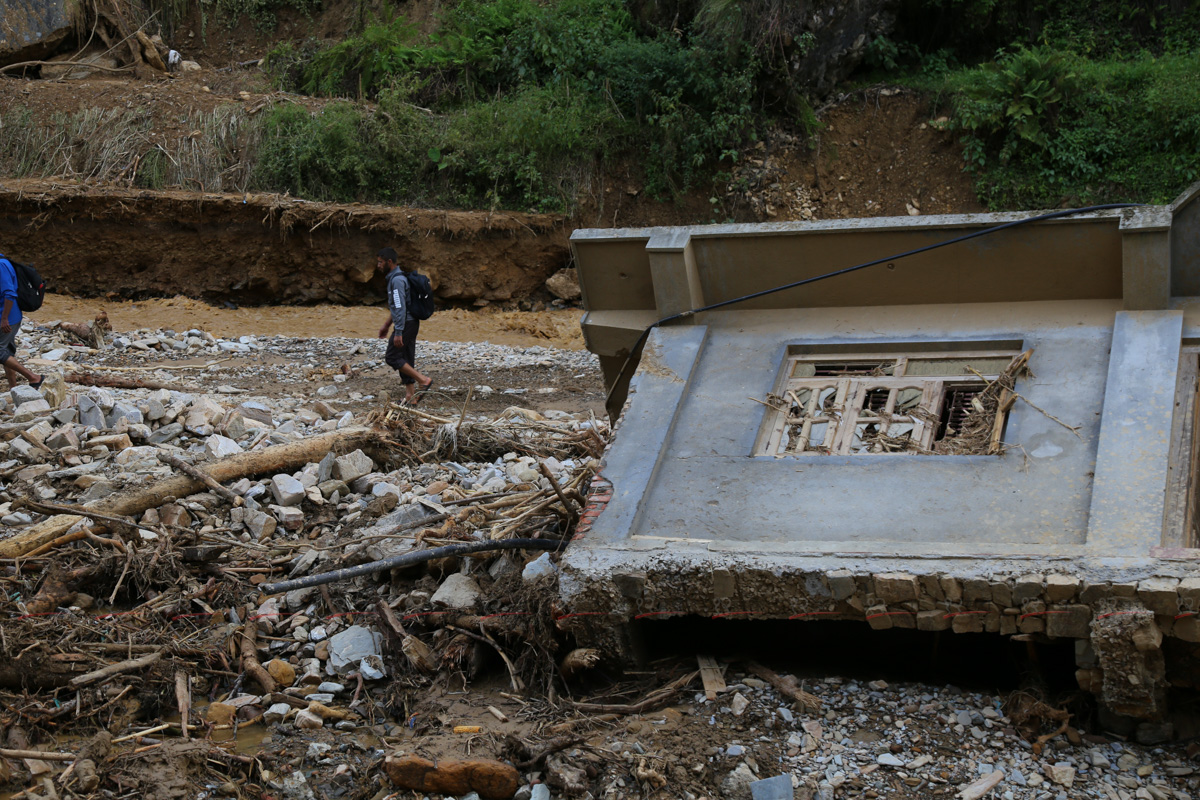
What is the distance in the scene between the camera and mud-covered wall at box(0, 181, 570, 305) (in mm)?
16281

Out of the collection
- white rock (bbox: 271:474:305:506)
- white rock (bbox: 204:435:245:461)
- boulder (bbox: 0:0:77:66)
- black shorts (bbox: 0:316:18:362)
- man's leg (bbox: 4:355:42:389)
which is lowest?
white rock (bbox: 271:474:305:506)

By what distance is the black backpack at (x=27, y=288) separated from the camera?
361 inches

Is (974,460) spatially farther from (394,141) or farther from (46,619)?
(394,141)

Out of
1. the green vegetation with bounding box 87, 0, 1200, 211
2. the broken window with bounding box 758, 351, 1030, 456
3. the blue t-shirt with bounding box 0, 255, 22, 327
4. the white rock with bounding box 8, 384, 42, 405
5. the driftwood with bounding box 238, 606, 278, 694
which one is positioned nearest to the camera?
the driftwood with bounding box 238, 606, 278, 694

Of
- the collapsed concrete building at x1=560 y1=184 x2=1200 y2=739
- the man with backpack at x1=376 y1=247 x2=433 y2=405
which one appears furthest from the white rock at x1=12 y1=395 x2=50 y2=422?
the collapsed concrete building at x1=560 y1=184 x2=1200 y2=739

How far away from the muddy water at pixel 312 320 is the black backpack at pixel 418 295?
5092 mm

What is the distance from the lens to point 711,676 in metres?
4.54

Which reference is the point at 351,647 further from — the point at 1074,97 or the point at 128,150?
the point at 128,150

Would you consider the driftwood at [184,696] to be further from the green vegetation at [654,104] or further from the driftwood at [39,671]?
the green vegetation at [654,104]

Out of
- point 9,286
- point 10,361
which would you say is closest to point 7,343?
point 10,361

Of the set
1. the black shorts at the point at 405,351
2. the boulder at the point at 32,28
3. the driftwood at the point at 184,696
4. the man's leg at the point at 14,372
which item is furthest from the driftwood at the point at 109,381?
the boulder at the point at 32,28

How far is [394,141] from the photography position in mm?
17062

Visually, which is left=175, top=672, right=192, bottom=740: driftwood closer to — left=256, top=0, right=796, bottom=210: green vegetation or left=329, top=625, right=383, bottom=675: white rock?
left=329, top=625, right=383, bottom=675: white rock

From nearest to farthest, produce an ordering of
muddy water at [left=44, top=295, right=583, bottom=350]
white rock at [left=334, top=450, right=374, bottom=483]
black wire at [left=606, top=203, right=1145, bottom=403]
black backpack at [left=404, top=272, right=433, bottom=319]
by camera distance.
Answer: black wire at [left=606, top=203, right=1145, bottom=403], white rock at [left=334, top=450, right=374, bottom=483], black backpack at [left=404, top=272, right=433, bottom=319], muddy water at [left=44, top=295, right=583, bottom=350]
